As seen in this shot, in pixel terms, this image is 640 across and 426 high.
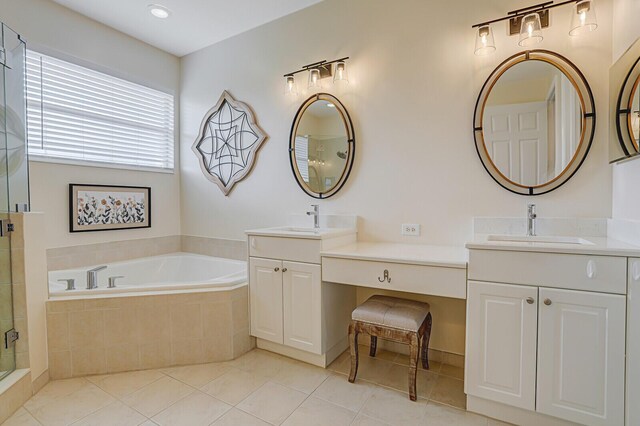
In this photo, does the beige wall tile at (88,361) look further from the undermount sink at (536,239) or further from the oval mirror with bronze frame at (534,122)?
the oval mirror with bronze frame at (534,122)

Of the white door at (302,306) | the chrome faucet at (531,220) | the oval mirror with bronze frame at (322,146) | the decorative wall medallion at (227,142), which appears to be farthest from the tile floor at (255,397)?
the decorative wall medallion at (227,142)

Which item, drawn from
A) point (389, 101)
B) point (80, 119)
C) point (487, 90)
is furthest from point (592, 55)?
point (80, 119)

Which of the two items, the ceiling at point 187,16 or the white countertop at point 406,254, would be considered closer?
the white countertop at point 406,254

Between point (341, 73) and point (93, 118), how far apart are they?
2403mm

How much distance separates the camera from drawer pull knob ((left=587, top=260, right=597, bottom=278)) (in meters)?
1.49

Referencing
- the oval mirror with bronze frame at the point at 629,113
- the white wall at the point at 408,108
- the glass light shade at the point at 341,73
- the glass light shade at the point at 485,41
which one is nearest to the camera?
the oval mirror with bronze frame at the point at 629,113

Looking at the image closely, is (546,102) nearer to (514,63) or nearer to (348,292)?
(514,63)

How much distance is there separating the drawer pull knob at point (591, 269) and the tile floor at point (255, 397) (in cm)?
93

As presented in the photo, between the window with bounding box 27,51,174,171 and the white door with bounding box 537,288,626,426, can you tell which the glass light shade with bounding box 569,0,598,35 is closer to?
the white door with bounding box 537,288,626,426

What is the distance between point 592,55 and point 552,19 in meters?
0.32

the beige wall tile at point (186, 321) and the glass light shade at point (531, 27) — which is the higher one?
the glass light shade at point (531, 27)

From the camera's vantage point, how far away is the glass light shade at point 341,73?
103 inches

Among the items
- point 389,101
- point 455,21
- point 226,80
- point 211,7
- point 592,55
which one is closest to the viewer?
point 592,55

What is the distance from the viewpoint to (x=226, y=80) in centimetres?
342
